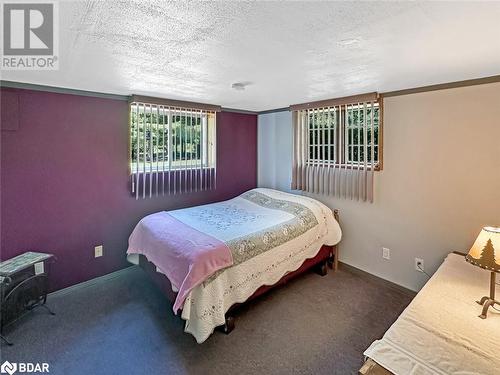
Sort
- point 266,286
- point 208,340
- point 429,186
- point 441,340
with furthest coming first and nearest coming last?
1. point 429,186
2. point 266,286
3. point 208,340
4. point 441,340

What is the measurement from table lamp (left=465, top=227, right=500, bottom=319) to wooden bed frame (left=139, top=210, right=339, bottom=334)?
1532mm

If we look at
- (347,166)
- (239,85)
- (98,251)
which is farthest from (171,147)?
(347,166)

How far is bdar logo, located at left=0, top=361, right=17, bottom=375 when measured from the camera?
1.81 metres

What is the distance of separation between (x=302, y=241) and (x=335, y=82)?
1593 mm

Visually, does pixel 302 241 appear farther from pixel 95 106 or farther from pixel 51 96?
pixel 51 96

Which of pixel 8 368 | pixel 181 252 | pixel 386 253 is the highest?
pixel 181 252

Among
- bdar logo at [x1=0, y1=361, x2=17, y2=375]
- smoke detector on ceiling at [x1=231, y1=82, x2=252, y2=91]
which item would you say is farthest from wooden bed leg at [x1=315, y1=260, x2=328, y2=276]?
bdar logo at [x1=0, y1=361, x2=17, y2=375]

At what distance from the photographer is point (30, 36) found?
4.81ft

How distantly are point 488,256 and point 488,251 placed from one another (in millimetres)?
29

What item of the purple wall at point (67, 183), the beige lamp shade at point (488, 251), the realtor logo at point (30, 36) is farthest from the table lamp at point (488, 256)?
the purple wall at point (67, 183)

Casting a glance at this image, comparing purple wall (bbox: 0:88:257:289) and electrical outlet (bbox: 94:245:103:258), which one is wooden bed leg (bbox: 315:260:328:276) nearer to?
purple wall (bbox: 0:88:257:289)

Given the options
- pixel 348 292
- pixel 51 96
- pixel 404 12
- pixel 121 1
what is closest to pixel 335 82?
pixel 404 12

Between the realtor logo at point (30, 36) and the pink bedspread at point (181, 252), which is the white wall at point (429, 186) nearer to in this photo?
the pink bedspread at point (181, 252)

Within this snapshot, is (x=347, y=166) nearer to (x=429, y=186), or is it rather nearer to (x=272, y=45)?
(x=429, y=186)
